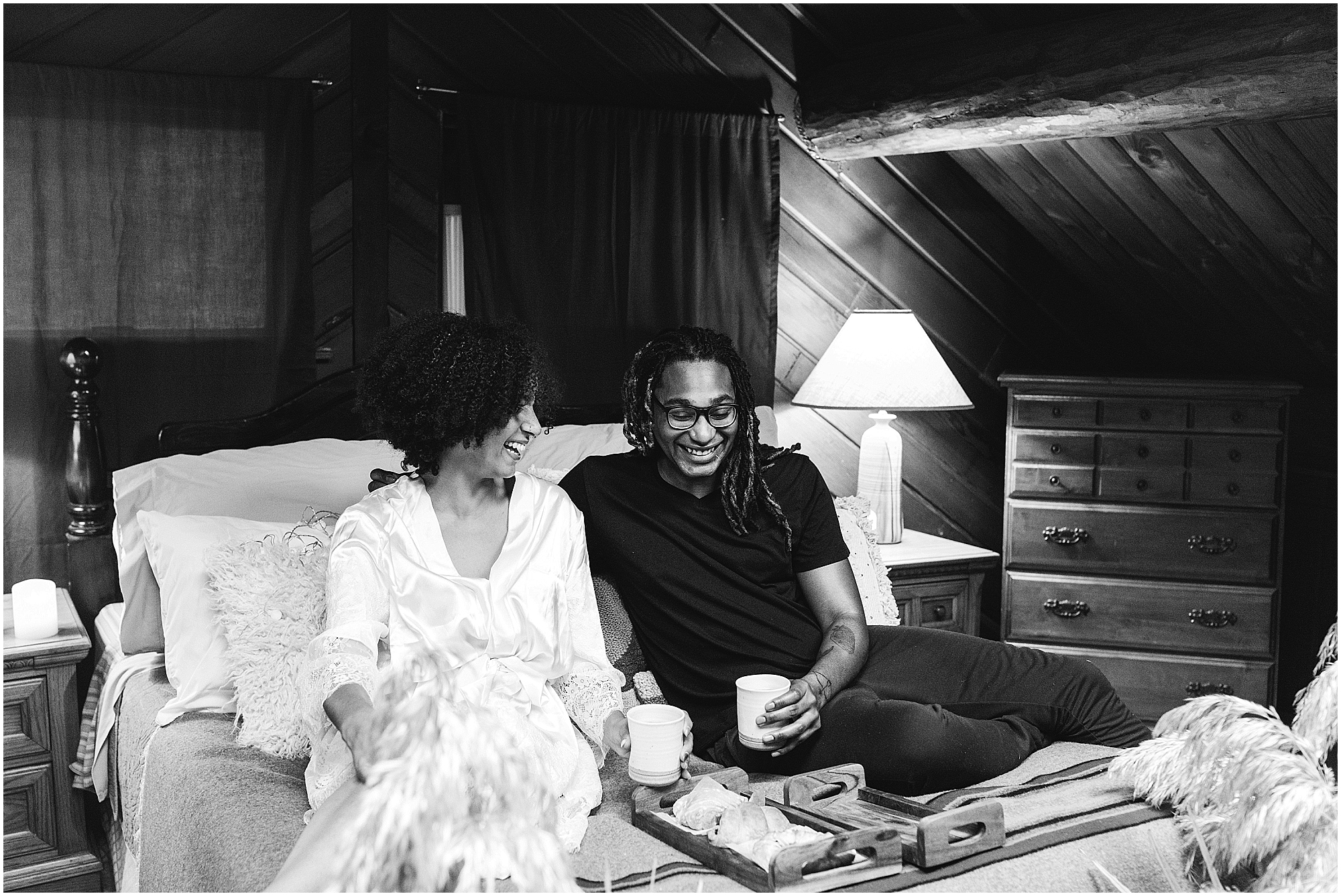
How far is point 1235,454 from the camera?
3.46m

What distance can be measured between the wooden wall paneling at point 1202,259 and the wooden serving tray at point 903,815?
2.20m

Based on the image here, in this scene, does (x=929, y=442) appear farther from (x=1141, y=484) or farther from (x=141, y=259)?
(x=141, y=259)

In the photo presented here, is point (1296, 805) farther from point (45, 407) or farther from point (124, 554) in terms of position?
point (45, 407)

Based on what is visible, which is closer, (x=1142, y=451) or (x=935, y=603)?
(x=935, y=603)

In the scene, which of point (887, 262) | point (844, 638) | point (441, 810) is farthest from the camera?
point (887, 262)

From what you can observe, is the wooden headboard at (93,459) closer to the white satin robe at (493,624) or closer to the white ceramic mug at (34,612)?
the white ceramic mug at (34,612)

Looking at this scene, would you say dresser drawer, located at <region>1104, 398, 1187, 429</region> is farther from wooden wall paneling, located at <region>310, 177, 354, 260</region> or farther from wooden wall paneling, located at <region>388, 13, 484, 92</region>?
wooden wall paneling, located at <region>310, 177, 354, 260</region>

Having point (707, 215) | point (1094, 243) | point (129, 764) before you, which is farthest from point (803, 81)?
point (129, 764)

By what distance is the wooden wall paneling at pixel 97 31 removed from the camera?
279cm

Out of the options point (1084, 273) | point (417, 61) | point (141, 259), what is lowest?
point (141, 259)

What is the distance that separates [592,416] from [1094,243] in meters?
1.67

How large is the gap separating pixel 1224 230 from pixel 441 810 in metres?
3.16

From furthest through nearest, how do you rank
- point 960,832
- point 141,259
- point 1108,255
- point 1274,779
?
point 1108,255
point 141,259
point 960,832
point 1274,779

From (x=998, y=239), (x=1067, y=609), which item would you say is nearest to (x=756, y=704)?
(x=1067, y=609)
